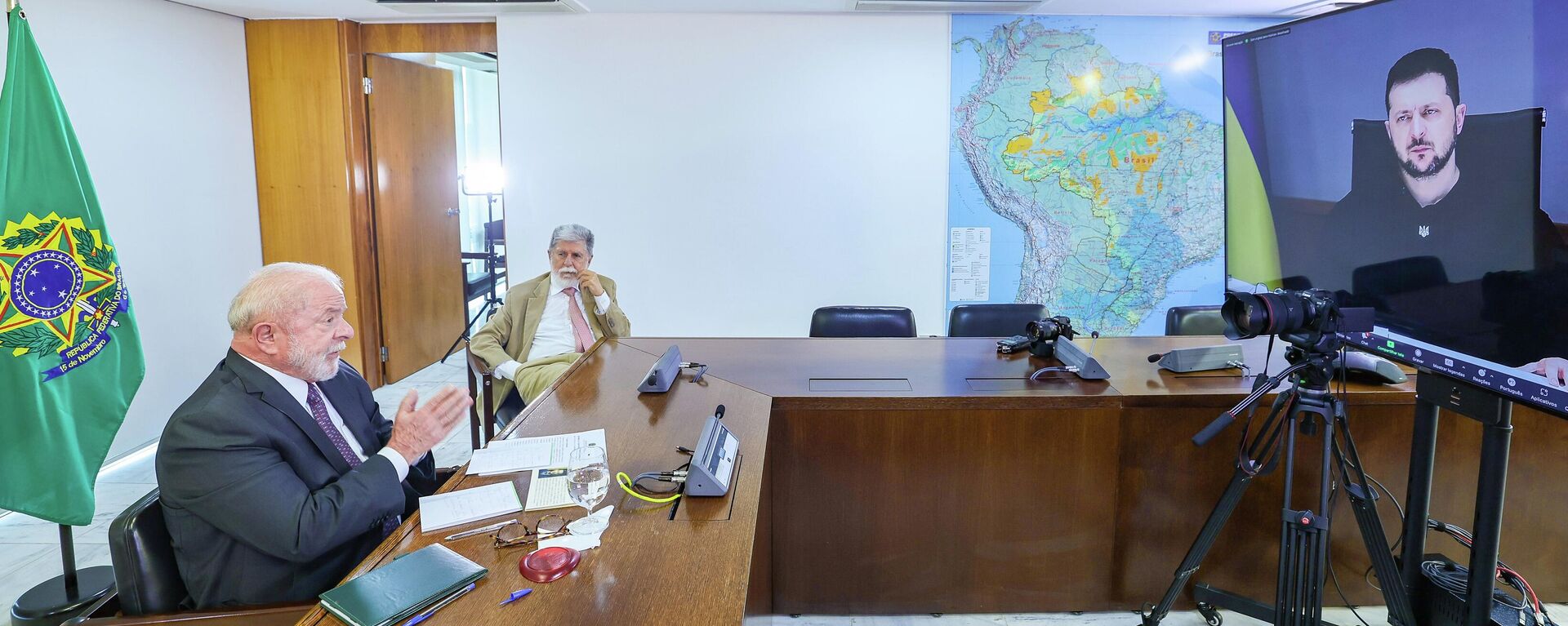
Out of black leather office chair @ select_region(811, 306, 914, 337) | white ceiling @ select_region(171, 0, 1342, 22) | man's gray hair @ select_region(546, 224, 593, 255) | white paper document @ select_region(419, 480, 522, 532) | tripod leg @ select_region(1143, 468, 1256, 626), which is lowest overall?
tripod leg @ select_region(1143, 468, 1256, 626)

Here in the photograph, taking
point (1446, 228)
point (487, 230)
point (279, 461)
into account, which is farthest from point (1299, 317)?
point (487, 230)

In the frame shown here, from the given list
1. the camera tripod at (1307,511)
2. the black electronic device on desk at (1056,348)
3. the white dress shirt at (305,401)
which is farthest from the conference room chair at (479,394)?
the camera tripod at (1307,511)

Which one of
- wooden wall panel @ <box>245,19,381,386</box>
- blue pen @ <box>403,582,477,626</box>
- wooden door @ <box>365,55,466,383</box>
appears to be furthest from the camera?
wooden door @ <box>365,55,466,383</box>

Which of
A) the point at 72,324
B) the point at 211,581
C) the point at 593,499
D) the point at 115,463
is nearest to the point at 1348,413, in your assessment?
the point at 593,499

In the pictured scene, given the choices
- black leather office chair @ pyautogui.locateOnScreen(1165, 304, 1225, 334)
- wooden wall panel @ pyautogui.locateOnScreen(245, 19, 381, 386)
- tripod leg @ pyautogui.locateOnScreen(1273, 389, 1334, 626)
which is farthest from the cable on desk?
wooden wall panel @ pyautogui.locateOnScreen(245, 19, 381, 386)

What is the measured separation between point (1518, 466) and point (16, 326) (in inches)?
175

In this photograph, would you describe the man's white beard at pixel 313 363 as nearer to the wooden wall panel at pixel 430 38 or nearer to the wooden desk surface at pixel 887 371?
the wooden desk surface at pixel 887 371

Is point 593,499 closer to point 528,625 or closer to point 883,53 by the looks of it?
point 528,625

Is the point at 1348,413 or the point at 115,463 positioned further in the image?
the point at 115,463

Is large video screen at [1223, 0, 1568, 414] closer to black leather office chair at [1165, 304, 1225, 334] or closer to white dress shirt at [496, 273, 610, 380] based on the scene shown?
black leather office chair at [1165, 304, 1225, 334]

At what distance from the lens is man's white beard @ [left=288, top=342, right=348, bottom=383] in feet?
6.25

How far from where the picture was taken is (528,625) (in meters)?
1.35

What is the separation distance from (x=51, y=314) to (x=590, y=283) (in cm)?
172

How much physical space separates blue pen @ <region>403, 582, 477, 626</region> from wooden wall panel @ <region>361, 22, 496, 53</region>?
4.18 meters
